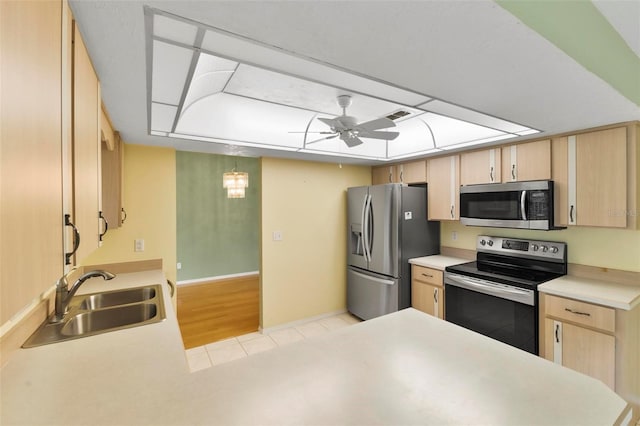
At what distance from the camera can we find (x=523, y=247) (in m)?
2.94

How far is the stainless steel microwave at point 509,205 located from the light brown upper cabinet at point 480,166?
0.41 feet

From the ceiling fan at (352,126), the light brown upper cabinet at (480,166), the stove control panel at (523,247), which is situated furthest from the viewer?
the light brown upper cabinet at (480,166)

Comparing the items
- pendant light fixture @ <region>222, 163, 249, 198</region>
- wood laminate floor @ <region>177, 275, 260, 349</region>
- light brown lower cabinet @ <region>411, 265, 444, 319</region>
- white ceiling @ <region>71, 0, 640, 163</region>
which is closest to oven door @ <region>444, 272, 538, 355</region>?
light brown lower cabinet @ <region>411, 265, 444, 319</region>

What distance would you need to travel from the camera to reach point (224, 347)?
126 inches

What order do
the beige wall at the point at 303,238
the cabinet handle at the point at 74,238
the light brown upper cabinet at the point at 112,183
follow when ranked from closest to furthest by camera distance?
the cabinet handle at the point at 74,238, the light brown upper cabinet at the point at 112,183, the beige wall at the point at 303,238

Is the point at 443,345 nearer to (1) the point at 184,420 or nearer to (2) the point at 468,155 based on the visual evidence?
(1) the point at 184,420

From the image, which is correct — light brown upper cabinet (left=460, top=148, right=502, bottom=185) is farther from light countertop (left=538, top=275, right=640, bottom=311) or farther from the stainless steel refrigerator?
light countertop (left=538, top=275, right=640, bottom=311)

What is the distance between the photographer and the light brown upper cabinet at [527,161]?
8.48 ft

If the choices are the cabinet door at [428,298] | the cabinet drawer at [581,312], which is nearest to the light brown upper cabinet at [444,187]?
the cabinet door at [428,298]

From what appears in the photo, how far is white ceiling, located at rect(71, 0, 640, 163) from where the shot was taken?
0.89 m

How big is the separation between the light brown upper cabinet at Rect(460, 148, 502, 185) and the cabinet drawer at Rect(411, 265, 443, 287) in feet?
3.41

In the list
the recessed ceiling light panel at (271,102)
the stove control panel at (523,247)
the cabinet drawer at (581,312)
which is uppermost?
the recessed ceiling light panel at (271,102)

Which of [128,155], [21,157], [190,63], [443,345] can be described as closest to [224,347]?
[128,155]

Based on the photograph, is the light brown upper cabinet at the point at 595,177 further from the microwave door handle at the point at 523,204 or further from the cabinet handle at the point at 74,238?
the cabinet handle at the point at 74,238
